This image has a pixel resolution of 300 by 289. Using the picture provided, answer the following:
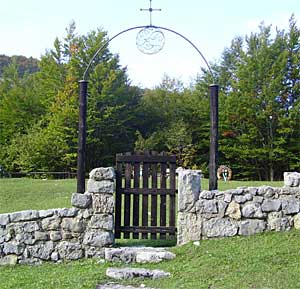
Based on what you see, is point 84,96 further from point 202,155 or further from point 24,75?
point 24,75

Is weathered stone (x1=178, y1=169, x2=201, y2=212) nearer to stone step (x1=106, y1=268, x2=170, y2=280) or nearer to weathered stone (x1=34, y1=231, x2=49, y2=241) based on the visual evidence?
stone step (x1=106, y1=268, x2=170, y2=280)

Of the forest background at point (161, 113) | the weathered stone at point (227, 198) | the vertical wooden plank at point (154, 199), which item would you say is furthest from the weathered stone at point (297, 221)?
the forest background at point (161, 113)

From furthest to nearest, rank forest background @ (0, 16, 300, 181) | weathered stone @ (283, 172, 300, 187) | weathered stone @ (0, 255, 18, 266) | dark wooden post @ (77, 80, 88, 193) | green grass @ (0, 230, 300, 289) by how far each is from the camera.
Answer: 1. forest background @ (0, 16, 300, 181)
2. dark wooden post @ (77, 80, 88, 193)
3. weathered stone @ (283, 172, 300, 187)
4. weathered stone @ (0, 255, 18, 266)
5. green grass @ (0, 230, 300, 289)

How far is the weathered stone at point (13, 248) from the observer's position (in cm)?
590

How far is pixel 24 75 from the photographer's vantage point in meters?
27.7

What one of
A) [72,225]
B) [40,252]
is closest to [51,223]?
[72,225]

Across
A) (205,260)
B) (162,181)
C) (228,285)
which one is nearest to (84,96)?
(162,181)

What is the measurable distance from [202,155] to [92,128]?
20.3 ft

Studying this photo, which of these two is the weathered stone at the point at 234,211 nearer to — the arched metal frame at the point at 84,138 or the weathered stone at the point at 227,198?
the weathered stone at the point at 227,198

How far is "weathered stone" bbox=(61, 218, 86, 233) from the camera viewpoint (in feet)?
19.5

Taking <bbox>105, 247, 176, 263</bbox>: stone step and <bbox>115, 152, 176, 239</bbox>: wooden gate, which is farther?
<bbox>115, 152, 176, 239</bbox>: wooden gate

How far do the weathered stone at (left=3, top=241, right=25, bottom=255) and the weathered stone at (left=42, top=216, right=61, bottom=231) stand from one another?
0.43m

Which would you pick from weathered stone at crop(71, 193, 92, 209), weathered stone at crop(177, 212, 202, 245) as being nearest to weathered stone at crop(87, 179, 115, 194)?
weathered stone at crop(71, 193, 92, 209)

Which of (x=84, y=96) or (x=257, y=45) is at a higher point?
(x=257, y=45)
